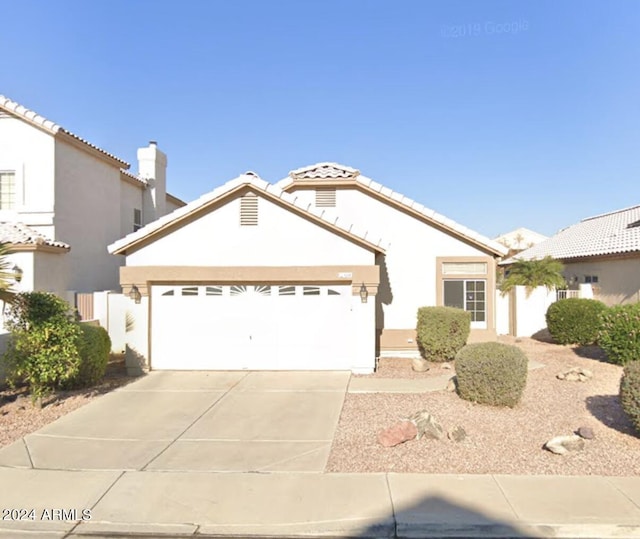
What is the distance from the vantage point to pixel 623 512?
504 centimetres

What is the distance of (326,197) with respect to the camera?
15.1m

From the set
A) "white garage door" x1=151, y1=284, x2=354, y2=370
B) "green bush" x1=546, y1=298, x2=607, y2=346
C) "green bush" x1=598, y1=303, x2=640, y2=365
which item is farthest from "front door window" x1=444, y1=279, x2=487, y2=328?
"white garage door" x1=151, y1=284, x2=354, y2=370

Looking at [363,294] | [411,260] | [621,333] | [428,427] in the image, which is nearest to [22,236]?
[363,294]

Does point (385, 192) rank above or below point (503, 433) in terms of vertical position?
above

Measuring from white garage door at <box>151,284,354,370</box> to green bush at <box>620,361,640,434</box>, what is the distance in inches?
242

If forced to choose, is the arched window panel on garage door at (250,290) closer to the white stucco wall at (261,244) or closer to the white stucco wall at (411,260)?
the white stucco wall at (261,244)

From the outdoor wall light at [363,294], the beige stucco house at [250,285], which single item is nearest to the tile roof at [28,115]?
the beige stucco house at [250,285]

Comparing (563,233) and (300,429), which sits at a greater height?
(563,233)

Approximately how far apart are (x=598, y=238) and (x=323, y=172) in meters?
13.2

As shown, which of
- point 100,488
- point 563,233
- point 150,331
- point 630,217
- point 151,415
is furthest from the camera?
point 563,233

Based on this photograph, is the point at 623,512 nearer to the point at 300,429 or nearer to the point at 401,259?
the point at 300,429

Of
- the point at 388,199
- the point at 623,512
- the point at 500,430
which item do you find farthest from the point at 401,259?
the point at 623,512

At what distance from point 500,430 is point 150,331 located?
335 inches

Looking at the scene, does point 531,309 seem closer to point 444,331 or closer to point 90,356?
point 444,331
